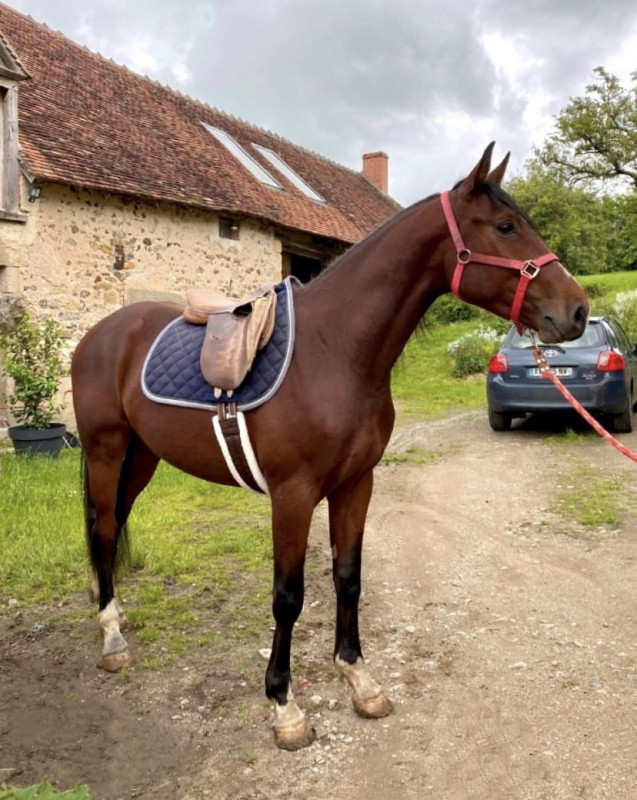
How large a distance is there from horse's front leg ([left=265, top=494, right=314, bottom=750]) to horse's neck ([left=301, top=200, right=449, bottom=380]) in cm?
65

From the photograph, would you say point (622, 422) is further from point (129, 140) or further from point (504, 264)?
point (129, 140)

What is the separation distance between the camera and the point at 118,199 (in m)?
10.5

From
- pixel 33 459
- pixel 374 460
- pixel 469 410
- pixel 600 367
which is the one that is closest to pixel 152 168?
pixel 33 459

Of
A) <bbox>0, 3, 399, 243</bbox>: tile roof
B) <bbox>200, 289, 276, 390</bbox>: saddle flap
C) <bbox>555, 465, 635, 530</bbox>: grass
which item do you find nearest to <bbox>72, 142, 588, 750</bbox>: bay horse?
<bbox>200, 289, 276, 390</bbox>: saddle flap

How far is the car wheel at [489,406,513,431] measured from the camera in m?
9.43

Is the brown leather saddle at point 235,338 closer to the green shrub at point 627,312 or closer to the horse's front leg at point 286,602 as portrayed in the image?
the horse's front leg at point 286,602

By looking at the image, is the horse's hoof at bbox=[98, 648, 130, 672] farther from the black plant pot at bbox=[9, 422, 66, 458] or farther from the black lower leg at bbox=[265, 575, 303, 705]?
the black plant pot at bbox=[9, 422, 66, 458]

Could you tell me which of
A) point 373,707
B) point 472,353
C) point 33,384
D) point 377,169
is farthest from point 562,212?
point 373,707

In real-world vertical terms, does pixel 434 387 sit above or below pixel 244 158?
below

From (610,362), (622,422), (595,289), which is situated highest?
(595,289)

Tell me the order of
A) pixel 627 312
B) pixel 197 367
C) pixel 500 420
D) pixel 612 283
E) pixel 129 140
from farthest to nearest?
pixel 612 283 < pixel 627 312 < pixel 129 140 < pixel 500 420 < pixel 197 367

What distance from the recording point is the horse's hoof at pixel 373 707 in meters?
2.79

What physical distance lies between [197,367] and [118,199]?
8623mm

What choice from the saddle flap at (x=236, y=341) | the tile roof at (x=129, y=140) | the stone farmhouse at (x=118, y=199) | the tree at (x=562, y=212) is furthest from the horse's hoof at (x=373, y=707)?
the tree at (x=562, y=212)
